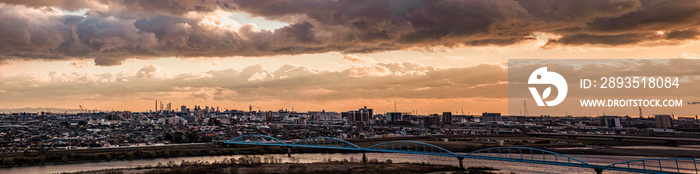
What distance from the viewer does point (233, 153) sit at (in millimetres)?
101562

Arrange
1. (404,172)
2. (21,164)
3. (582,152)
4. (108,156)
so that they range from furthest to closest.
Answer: (582,152), (108,156), (21,164), (404,172)

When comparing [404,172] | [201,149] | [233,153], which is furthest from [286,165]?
[201,149]

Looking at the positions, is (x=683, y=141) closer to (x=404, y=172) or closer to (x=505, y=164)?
(x=505, y=164)

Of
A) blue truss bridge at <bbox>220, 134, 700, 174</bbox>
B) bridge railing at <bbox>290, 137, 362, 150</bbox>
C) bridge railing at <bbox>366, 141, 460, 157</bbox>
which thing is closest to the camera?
blue truss bridge at <bbox>220, 134, 700, 174</bbox>

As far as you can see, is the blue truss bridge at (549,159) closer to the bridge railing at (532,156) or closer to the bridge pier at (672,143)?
the bridge railing at (532,156)

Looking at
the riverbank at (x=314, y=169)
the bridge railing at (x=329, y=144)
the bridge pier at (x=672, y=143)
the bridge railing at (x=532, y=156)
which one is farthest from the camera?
the bridge pier at (x=672, y=143)

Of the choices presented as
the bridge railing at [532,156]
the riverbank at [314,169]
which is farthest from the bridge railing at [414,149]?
the bridge railing at [532,156]

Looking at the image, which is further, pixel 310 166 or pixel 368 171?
pixel 310 166

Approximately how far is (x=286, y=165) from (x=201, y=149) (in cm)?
4013

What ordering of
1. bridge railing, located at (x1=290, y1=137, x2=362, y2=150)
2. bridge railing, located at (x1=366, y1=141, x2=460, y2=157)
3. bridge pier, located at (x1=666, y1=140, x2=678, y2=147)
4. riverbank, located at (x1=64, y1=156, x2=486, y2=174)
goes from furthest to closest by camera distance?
bridge pier, located at (x1=666, y1=140, x2=678, y2=147), bridge railing, located at (x1=290, y1=137, x2=362, y2=150), bridge railing, located at (x1=366, y1=141, x2=460, y2=157), riverbank, located at (x1=64, y1=156, x2=486, y2=174)

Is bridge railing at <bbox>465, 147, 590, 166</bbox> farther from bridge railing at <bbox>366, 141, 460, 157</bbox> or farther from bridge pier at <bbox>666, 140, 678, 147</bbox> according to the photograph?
bridge pier at <bbox>666, 140, 678, 147</bbox>

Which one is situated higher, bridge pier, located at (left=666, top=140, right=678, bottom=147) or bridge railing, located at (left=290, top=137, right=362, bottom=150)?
bridge railing, located at (left=290, top=137, right=362, bottom=150)

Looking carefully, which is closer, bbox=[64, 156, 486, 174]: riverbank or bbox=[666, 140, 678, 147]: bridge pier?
bbox=[64, 156, 486, 174]: riverbank

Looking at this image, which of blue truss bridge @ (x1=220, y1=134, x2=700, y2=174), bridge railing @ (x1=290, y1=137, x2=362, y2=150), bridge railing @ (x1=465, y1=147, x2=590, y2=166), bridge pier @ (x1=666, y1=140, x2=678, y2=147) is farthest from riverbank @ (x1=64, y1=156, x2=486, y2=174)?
bridge pier @ (x1=666, y1=140, x2=678, y2=147)
